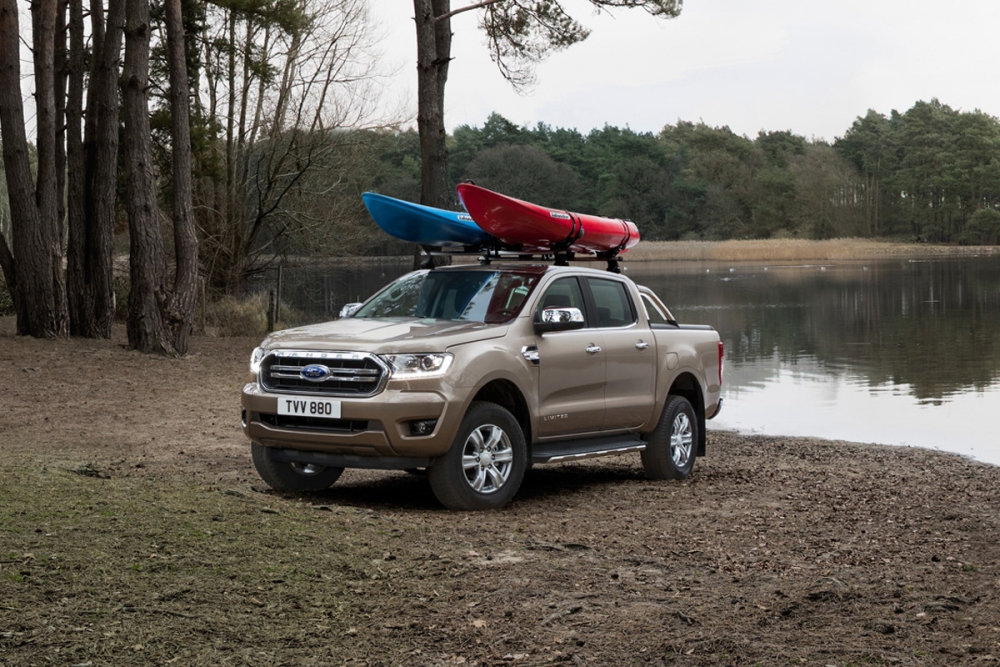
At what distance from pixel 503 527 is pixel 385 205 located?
11.2 feet

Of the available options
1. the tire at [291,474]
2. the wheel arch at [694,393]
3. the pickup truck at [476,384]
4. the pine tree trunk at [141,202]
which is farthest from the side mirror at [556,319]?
the pine tree trunk at [141,202]

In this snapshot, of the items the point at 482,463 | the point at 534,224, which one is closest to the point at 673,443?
the point at 534,224

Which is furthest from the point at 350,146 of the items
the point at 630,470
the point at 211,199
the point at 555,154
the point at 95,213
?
the point at 555,154

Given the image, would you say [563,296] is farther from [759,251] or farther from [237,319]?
[759,251]

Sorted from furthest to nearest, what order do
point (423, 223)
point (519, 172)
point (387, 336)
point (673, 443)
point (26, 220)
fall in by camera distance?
1. point (519, 172)
2. point (26, 220)
3. point (673, 443)
4. point (423, 223)
5. point (387, 336)

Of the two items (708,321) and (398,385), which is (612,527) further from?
(708,321)

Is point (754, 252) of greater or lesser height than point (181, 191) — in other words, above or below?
below

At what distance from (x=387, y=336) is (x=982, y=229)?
115990 millimetres

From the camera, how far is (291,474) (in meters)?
9.41

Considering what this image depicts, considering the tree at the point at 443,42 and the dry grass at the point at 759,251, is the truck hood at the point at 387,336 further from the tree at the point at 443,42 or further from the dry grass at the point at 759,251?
the dry grass at the point at 759,251

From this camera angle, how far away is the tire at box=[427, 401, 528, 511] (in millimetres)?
8516

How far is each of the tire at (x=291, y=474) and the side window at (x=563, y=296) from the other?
2.12 meters

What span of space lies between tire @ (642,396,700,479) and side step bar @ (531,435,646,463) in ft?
0.91

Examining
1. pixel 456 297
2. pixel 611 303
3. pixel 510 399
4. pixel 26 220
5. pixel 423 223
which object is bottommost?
pixel 510 399
